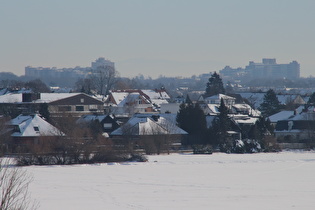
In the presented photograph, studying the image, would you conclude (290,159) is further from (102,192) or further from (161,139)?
(102,192)

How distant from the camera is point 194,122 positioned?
195ft

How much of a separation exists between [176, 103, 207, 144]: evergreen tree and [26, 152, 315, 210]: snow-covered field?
12.9 m

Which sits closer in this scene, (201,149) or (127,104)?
(201,149)

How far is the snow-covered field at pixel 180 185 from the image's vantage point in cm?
2555

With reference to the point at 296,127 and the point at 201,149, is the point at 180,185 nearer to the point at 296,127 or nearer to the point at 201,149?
the point at 201,149

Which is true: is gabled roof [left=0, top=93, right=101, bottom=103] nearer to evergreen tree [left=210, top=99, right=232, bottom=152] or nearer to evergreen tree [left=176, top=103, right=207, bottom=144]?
evergreen tree [left=176, top=103, right=207, bottom=144]

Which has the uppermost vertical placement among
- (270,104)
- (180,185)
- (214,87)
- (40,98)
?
(214,87)

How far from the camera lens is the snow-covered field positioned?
2555 cm

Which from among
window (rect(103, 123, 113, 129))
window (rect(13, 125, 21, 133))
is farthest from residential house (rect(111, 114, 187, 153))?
window (rect(13, 125, 21, 133))

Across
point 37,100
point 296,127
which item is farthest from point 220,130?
point 37,100

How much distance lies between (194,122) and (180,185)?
93.6 feet

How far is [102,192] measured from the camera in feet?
93.6

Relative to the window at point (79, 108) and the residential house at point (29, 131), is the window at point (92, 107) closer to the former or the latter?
the window at point (79, 108)

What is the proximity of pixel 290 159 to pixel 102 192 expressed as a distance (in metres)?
20.8
